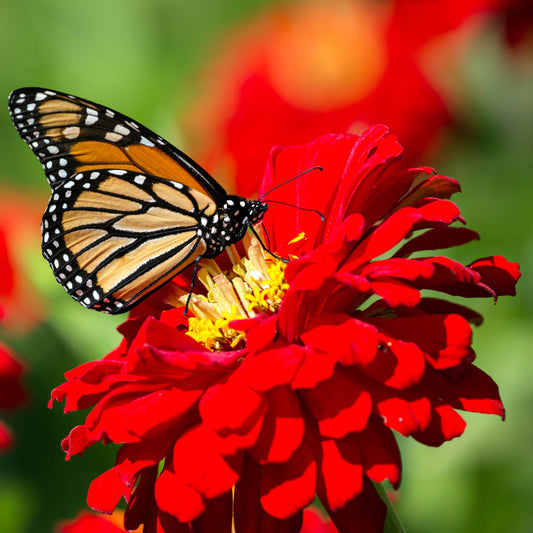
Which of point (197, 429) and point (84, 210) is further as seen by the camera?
point (84, 210)

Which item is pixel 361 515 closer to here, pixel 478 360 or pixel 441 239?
pixel 441 239

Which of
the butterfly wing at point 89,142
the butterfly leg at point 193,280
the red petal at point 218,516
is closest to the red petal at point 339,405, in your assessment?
the red petal at point 218,516

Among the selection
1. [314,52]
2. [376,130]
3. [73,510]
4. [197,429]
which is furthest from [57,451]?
[314,52]

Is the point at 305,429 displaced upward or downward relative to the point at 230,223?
downward

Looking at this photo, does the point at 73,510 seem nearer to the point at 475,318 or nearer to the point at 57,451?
the point at 57,451

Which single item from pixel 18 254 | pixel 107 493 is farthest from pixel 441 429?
pixel 18 254

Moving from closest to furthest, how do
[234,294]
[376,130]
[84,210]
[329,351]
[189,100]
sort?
1. [329,351]
2. [376,130]
3. [234,294]
4. [84,210]
5. [189,100]
